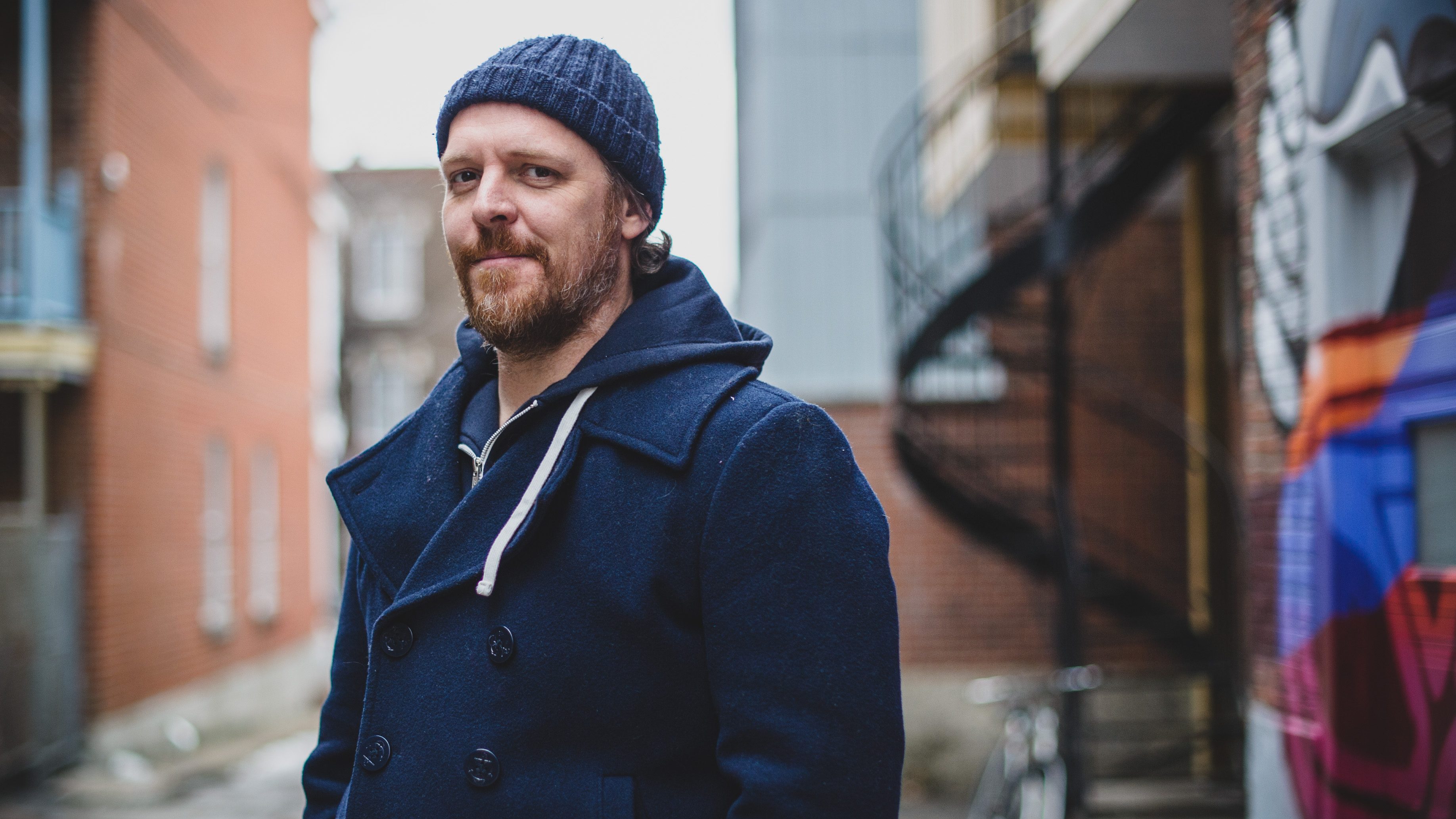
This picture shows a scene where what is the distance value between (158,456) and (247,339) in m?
3.34

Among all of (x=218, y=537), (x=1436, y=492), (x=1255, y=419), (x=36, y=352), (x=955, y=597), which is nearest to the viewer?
(x=1436, y=492)

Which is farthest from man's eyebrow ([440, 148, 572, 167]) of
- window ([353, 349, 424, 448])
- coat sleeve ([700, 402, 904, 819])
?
window ([353, 349, 424, 448])

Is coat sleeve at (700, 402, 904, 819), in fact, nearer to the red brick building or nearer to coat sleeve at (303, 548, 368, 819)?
coat sleeve at (303, 548, 368, 819)

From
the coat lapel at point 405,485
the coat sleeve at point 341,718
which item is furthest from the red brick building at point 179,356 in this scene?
the coat lapel at point 405,485

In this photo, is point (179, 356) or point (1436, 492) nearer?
point (1436, 492)

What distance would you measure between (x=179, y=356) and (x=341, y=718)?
1030cm

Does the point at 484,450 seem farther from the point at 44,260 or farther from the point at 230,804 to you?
the point at 44,260

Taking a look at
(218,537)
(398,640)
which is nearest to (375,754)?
(398,640)

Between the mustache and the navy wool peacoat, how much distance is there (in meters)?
0.17

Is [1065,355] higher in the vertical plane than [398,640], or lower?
higher

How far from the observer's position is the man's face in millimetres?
1767

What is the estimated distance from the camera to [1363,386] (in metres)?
3.29

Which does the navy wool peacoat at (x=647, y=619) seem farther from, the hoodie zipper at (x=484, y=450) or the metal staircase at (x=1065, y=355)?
the metal staircase at (x=1065, y=355)

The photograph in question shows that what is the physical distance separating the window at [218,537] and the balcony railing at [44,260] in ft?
9.88
